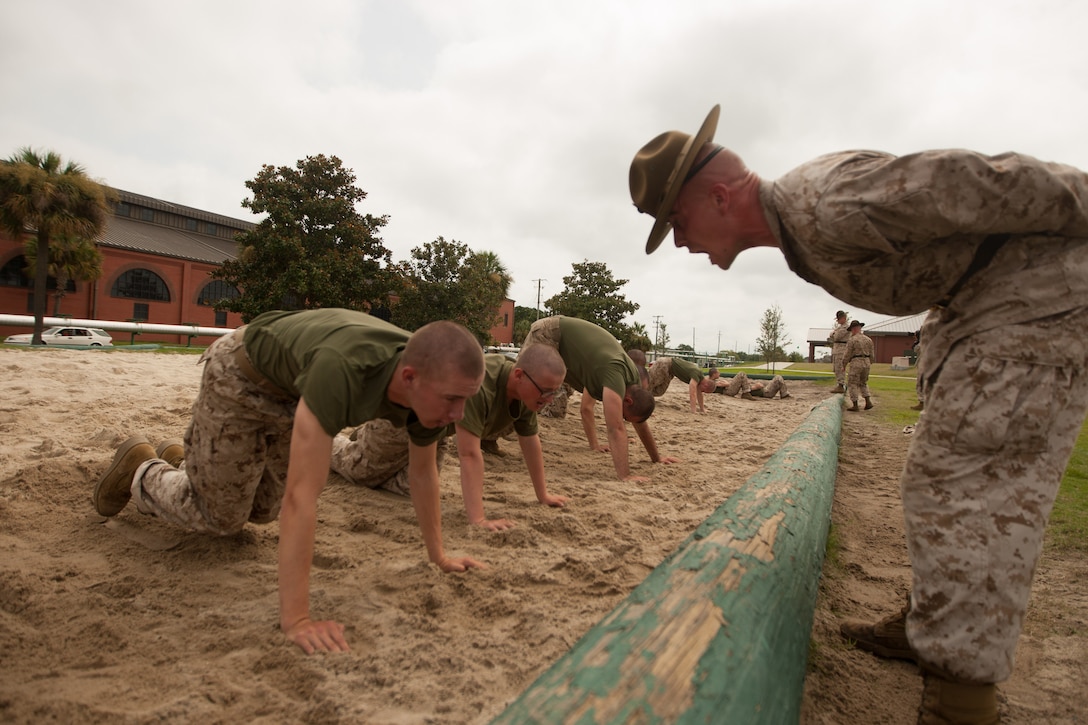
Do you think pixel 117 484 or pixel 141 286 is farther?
pixel 141 286

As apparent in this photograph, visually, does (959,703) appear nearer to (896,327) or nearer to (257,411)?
(257,411)

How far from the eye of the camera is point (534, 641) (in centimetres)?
199

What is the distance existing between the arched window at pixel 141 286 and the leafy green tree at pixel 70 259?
4008mm

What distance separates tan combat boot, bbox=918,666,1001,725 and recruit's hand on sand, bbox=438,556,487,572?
5.33ft

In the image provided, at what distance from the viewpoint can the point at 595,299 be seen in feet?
116

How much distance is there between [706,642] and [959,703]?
0.79 metres

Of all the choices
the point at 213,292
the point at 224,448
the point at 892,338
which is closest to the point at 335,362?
the point at 224,448

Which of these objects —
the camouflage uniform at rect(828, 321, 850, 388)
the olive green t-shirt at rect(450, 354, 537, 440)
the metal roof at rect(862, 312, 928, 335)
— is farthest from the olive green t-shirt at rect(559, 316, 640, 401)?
the metal roof at rect(862, 312, 928, 335)

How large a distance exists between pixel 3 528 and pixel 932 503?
3710 millimetres

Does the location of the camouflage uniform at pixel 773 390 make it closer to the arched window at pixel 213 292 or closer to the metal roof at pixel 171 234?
the metal roof at pixel 171 234

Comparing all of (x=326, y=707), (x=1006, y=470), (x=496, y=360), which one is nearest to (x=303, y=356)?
(x=326, y=707)

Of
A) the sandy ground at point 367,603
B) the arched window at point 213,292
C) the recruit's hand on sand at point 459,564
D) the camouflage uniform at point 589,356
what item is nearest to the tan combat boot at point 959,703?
the sandy ground at point 367,603

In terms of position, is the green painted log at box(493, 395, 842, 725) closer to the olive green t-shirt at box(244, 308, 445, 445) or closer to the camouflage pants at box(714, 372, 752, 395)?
the olive green t-shirt at box(244, 308, 445, 445)

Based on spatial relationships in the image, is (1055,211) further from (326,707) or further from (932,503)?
(326,707)
